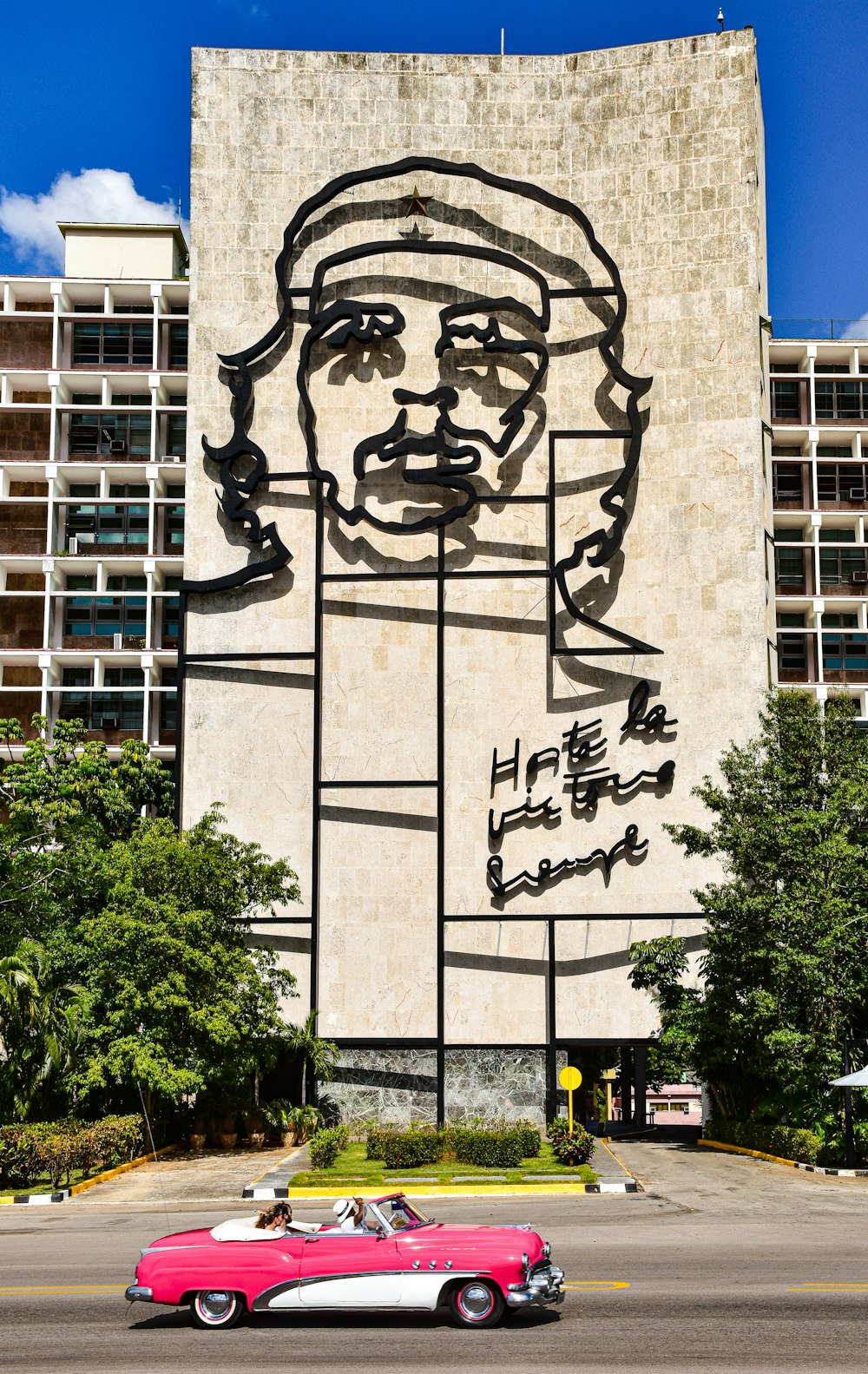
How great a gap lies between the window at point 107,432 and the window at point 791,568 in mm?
33714

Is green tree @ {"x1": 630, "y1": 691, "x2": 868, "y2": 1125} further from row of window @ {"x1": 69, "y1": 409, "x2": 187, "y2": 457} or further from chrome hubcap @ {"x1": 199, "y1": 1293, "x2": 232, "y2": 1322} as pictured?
row of window @ {"x1": 69, "y1": 409, "x2": 187, "y2": 457}

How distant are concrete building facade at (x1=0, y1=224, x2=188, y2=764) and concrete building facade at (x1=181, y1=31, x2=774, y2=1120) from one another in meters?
28.4

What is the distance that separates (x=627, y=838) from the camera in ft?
134

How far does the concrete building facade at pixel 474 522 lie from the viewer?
1604 inches

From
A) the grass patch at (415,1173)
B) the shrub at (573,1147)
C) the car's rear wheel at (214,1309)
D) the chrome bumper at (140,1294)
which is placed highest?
the chrome bumper at (140,1294)

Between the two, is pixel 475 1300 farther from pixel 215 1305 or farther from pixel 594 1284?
pixel 215 1305

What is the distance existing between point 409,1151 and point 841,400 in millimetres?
59137

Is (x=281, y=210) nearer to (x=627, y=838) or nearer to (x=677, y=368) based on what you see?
(x=677, y=368)

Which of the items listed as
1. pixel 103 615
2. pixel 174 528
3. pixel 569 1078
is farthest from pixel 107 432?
pixel 569 1078

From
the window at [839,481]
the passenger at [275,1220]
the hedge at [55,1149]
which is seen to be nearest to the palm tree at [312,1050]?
the hedge at [55,1149]

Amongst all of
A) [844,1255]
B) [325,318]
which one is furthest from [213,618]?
[844,1255]

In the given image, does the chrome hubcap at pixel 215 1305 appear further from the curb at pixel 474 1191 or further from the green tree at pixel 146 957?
the green tree at pixel 146 957

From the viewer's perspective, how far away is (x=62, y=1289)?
17484 millimetres

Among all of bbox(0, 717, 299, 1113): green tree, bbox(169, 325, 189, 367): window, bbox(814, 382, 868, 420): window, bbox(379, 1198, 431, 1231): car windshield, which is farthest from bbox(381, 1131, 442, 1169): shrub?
bbox(814, 382, 868, 420): window
